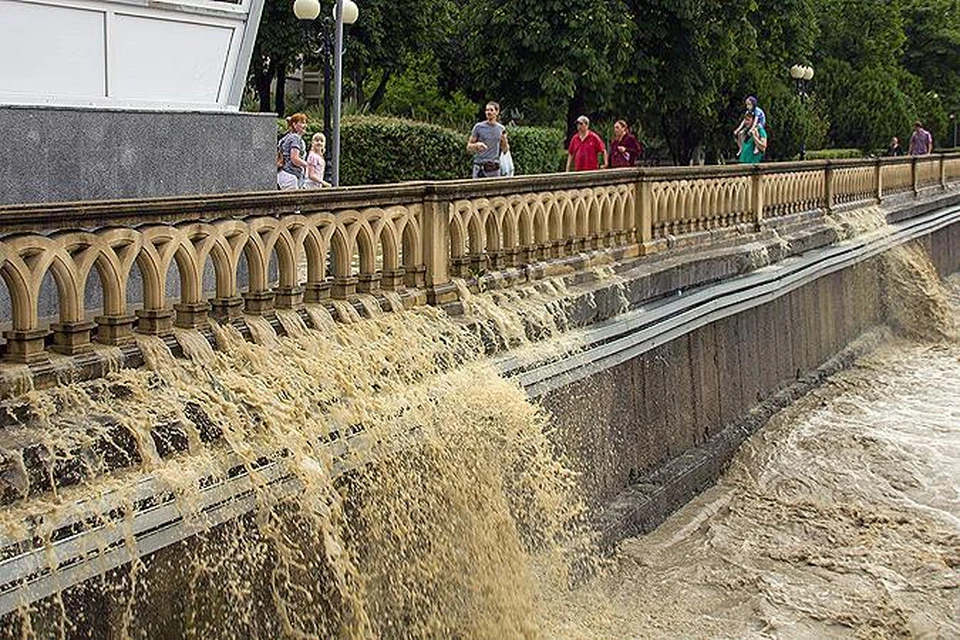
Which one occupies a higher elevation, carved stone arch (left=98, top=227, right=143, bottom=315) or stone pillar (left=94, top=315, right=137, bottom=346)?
carved stone arch (left=98, top=227, right=143, bottom=315)

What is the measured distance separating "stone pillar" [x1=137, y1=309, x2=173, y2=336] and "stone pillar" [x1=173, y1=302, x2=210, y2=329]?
0.14m

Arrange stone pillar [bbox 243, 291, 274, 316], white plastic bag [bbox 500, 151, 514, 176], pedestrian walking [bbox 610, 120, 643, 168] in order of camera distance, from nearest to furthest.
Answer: stone pillar [bbox 243, 291, 274, 316] < white plastic bag [bbox 500, 151, 514, 176] < pedestrian walking [bbox 610, 120, 643, 168]

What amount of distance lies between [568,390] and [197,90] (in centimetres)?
340

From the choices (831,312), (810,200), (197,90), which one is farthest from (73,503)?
(810,200)

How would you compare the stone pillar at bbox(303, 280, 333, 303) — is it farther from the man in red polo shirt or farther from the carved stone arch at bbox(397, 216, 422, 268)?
the man in red polo shirt

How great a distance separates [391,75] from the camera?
1569 inches

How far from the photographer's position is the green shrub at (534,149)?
2609 centimetres

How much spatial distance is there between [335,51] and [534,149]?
8660mm

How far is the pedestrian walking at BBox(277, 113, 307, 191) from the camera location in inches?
595

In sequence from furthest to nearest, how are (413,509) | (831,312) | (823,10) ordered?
(823,10) < (831,312) < (413,509)

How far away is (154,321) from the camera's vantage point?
6480 millimetres

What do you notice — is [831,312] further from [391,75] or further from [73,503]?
[391,75]

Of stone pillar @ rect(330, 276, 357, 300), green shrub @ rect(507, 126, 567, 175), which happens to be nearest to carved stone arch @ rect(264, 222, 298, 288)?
stone pillar @ rect(330, 276, 357, 300)

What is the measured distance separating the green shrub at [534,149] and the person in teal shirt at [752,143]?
623 cm
